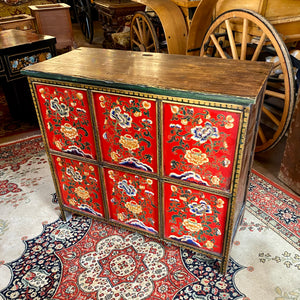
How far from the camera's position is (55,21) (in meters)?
4.59

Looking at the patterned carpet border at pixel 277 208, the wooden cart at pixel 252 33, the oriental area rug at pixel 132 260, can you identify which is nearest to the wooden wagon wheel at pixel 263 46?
the wooden cart at pixel 252 33

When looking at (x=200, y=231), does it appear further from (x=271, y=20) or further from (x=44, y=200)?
(x=271, y=20)

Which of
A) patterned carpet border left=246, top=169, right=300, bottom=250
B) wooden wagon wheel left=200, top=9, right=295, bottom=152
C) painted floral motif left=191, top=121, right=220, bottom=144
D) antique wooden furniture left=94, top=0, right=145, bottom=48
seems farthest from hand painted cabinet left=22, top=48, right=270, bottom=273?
antique wooden furniture left=94, top=0, right=145, bottom=48

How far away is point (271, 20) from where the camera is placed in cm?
222

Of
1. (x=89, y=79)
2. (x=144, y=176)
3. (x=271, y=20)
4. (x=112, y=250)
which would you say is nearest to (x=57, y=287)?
(x=112, y=250)

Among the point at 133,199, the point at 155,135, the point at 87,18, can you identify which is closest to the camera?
the point at 155,135

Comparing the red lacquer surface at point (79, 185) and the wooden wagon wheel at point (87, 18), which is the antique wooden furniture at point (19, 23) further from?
the red lacquer surface at point (79, 185)

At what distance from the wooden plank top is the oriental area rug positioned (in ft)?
3.24

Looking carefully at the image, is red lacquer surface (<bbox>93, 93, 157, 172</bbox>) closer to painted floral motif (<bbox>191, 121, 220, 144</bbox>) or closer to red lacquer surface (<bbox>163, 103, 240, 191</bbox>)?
red lacquer surface (<bbox>163, 103, 240, 191</bbox>)

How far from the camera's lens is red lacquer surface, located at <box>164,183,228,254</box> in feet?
4.68

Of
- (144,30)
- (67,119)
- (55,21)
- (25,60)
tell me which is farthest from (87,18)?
(67,119)

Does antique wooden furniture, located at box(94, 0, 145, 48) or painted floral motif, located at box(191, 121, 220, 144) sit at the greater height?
painted floral motif, located at box(191, 121, 220, 144)

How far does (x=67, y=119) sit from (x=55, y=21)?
3.67 meters

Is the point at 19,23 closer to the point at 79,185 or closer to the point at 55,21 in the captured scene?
the point at 55,21
